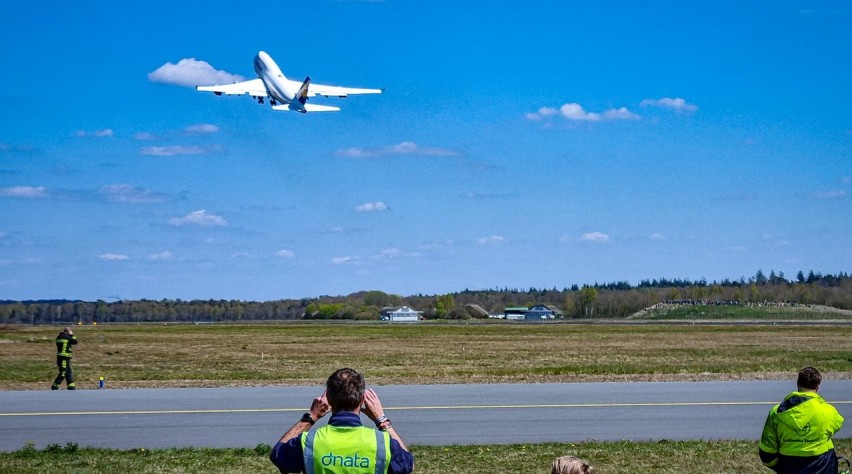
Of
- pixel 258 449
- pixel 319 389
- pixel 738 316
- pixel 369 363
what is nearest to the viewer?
pixel 258 449

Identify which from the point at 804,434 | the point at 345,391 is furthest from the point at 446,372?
the point at 345,391

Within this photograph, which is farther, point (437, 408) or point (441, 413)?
point (437, 408)

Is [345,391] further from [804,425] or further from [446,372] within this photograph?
[446,372]

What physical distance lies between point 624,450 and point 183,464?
6585 mm

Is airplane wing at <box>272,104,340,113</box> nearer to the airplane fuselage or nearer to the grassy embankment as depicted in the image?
the airplane fuselage

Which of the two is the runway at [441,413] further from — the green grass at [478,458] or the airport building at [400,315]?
the airport building at [400,315]

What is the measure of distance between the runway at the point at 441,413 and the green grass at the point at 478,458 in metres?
0.91

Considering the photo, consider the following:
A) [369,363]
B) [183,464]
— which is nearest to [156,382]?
[369,363]

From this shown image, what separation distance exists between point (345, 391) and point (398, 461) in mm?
580

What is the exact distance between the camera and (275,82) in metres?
54.9

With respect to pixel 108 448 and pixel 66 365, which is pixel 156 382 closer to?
pixel 66 365

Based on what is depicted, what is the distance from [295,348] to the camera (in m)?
47.9

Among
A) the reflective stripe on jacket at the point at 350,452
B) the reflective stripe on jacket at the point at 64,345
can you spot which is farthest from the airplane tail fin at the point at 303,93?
the reflective stripe on jacket at the point at 350,452

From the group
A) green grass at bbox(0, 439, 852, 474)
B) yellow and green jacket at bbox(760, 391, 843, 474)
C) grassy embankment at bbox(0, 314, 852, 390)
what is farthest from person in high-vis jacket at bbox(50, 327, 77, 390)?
yellow and green jacket at bbox(760, 391, 843, 474)
